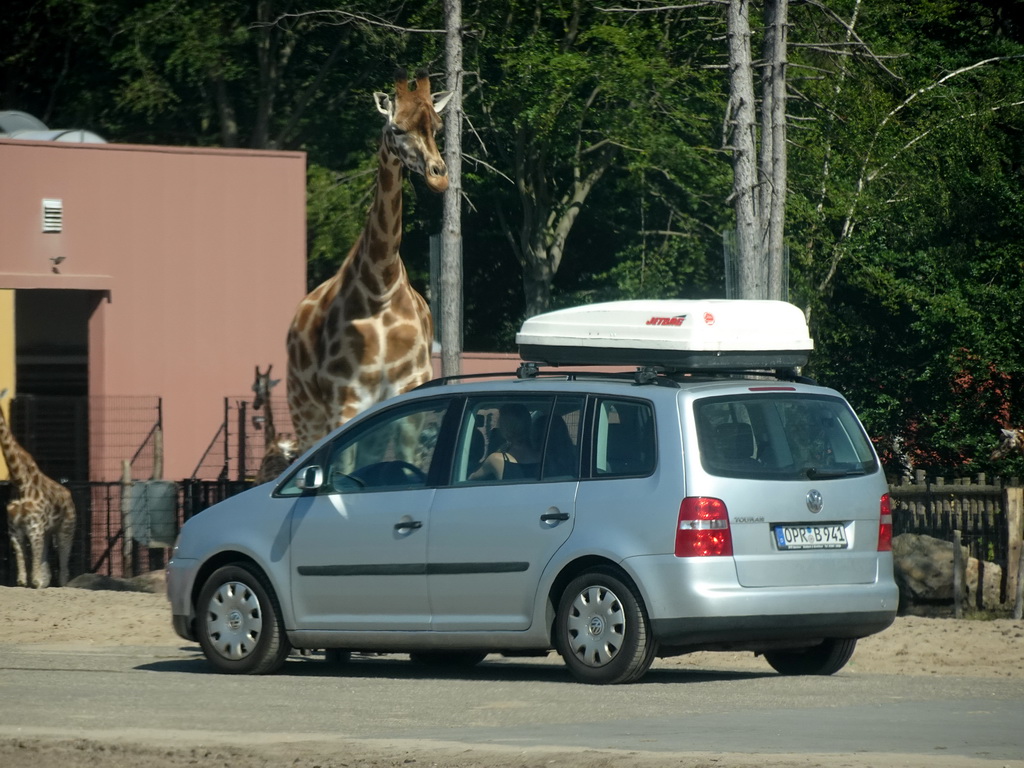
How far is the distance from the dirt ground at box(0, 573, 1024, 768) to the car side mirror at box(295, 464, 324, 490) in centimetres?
300

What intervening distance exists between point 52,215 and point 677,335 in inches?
682

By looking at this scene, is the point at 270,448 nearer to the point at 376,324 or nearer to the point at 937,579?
the point at 376,324

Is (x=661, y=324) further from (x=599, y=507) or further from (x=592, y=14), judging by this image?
(x=592, y=14)

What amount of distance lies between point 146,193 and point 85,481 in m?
4.53

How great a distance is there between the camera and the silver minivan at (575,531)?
33.1ft

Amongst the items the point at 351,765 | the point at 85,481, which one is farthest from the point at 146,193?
the point at 351,765

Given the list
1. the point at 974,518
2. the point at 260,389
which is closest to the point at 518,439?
the point at 974,518

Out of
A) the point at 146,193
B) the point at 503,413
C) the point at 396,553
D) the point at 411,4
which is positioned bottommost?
the point at 396,553

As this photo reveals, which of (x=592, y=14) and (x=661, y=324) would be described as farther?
(x=592, y=14)

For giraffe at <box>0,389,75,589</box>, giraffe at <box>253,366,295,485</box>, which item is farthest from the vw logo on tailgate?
giraffe at <box>0,389,75,589</box>

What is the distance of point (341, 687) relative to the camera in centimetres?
1074

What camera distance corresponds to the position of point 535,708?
31.3 feet

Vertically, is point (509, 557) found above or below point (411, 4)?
below

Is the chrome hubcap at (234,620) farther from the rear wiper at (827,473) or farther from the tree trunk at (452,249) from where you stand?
the tree trunk at (452,249)
